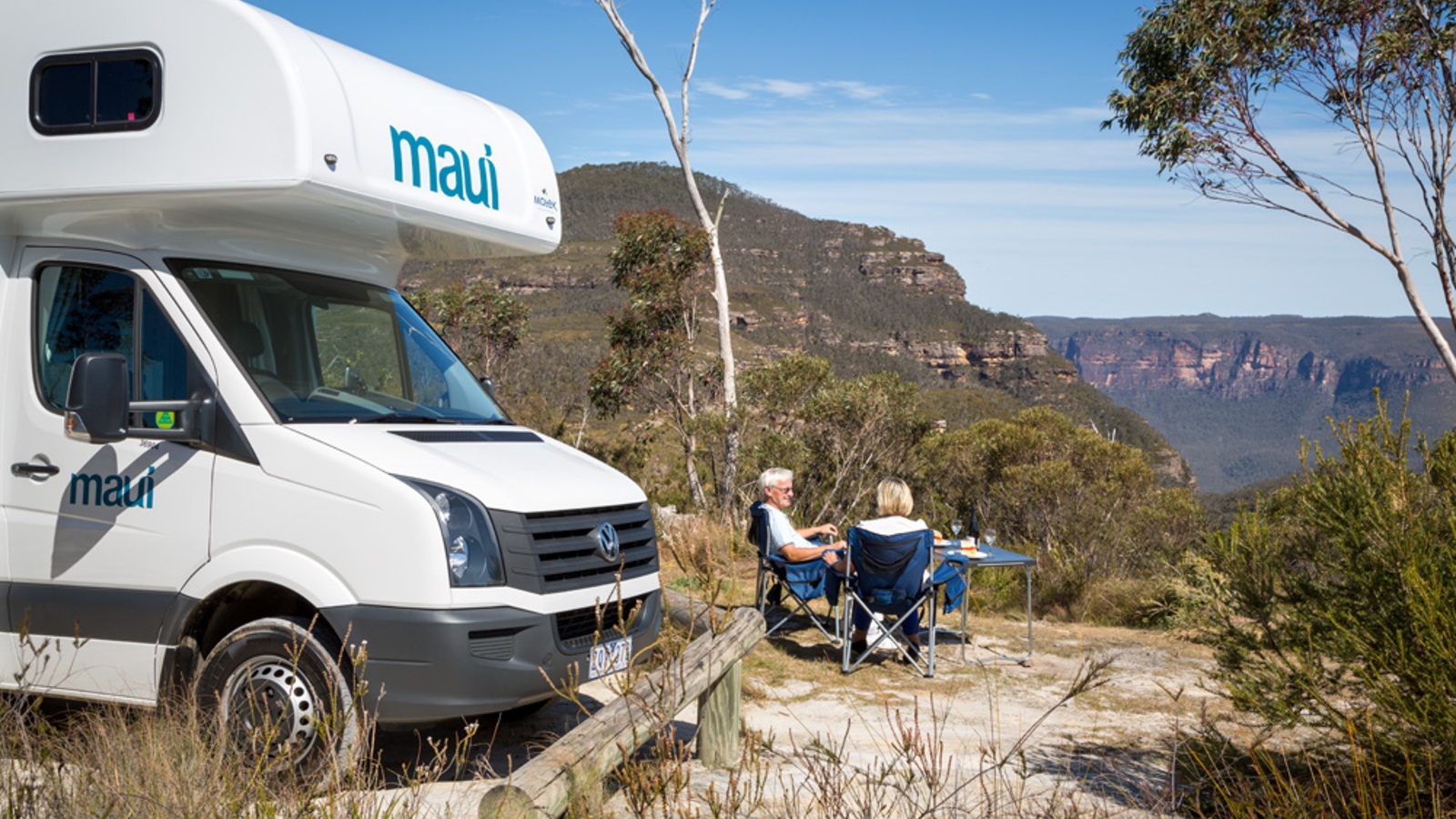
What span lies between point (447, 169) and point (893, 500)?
359 cm

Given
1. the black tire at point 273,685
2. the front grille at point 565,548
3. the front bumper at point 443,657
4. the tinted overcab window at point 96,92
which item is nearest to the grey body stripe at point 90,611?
the black tire at point 273,685

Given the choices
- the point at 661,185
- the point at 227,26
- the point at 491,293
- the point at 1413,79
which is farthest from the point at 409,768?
the point at 661,185

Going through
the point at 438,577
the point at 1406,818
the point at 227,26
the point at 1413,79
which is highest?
the point at 1413,79

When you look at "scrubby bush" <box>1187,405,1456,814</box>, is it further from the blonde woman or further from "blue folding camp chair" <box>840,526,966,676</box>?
the blonde woman

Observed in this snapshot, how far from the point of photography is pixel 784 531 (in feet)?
26.2

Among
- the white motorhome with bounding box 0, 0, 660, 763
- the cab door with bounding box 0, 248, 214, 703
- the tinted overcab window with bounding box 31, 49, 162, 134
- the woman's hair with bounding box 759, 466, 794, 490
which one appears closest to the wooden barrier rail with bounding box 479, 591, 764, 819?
the white motorhome with bounding box 0, 0, 660, 763

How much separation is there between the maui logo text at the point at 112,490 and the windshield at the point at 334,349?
1.87 ft

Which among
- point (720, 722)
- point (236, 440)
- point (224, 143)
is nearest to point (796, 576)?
point (720, 722)

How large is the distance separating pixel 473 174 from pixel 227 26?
4.38 feet

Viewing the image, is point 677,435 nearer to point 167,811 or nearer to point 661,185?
point 167,811

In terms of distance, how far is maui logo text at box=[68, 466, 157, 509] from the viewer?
4.67 m

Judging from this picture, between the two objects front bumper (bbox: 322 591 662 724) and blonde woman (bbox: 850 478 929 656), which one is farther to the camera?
blonde woman (bbox: 850 478 929 656)

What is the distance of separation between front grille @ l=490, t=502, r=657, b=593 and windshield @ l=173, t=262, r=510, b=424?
2.77 feet

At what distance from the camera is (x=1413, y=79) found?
47.3 feet
